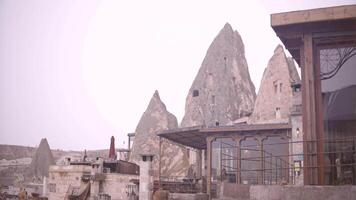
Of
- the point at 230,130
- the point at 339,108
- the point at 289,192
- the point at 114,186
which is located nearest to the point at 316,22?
the point at 339,108

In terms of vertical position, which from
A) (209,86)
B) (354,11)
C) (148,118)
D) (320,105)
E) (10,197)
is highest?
(209,86)

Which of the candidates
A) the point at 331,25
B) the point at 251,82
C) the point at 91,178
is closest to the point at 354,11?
the point at 331,25

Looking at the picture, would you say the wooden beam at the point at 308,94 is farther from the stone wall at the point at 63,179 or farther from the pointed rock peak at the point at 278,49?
the pointed rock peak at the point at 278,49

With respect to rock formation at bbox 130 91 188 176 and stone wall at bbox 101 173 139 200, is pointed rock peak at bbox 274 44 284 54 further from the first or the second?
stone wall at bbox 101 173 139 200

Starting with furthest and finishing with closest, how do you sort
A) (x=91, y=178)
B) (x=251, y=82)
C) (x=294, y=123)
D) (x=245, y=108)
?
1. (x=251, y=82)
2. (x=245, y=108)
3. (x=91, y=178)
4. (x=294, y=123)

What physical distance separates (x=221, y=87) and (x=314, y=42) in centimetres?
7244

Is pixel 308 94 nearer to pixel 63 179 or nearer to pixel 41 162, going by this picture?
pixel 63 179

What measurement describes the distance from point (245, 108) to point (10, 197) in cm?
5647

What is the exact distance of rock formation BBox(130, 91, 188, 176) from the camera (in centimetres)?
7562

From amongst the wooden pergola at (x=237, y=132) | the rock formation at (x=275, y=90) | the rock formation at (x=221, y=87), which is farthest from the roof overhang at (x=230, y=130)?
the rock formation at (x=221, y=87)

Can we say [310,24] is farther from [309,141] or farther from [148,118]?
[148,118]

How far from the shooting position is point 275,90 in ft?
194

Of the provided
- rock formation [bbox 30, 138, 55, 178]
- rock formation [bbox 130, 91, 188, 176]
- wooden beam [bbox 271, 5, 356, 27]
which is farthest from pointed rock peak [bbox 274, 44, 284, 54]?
wooden beam [bbox 271, 5, 356, 27]

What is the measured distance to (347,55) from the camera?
10828 millimetres
